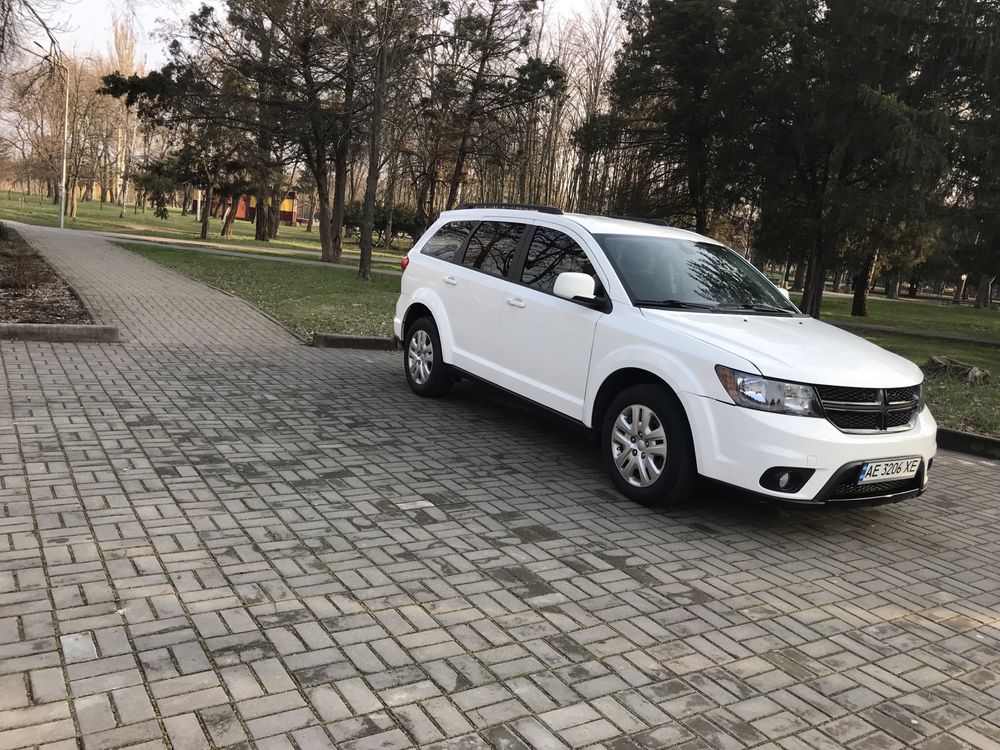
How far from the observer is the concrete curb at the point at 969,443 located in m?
8.37

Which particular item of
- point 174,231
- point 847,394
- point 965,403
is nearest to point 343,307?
point 965,403

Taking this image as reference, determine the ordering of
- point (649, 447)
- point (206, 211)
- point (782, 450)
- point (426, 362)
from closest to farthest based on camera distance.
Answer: point (782, 450) < point (649, 447) < point (426, 362) < point (206, 211)

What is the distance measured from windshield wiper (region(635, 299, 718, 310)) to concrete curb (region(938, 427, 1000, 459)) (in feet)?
13.5

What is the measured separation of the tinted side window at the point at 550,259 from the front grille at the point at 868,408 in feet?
6.73

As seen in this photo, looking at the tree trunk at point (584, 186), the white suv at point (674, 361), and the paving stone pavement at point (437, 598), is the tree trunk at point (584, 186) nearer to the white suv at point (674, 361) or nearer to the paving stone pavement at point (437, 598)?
the white suv at point (674, 361)

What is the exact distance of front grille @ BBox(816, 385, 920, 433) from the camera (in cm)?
511

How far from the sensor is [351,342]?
1122 centimetres

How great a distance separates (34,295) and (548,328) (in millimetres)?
9803

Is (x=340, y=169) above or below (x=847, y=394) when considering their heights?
above

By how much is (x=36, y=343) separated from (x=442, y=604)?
7.54 meters

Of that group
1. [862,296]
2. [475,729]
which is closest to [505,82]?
[862,296]

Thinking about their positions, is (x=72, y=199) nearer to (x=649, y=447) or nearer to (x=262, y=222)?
(x=262, y=222)

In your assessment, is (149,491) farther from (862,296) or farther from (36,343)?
(862,296)

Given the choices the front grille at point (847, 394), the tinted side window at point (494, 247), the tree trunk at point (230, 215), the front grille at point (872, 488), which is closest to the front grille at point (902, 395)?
the front grille at point (847, 394)
